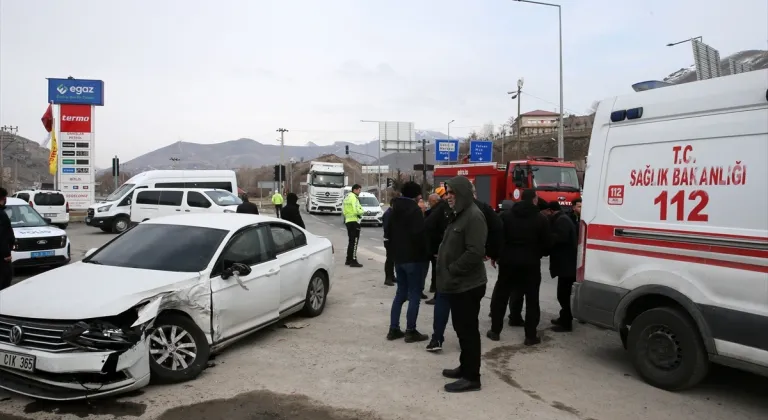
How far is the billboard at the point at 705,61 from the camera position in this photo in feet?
23.7

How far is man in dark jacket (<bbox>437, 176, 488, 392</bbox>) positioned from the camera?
470cm

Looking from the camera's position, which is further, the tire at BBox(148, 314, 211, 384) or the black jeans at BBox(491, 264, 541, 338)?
the black jeans at BBox(491, 264, 541, 338)

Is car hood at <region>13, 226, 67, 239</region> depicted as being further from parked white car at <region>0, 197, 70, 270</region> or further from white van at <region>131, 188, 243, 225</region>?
A: white van at <region>131, 188, 243, 225</region>

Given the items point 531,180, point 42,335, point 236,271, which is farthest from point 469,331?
point 531,180

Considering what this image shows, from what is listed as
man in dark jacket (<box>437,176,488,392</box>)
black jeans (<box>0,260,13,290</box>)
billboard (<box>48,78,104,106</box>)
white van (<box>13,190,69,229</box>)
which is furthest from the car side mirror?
billboard (<box>48,78,104,106</box>)

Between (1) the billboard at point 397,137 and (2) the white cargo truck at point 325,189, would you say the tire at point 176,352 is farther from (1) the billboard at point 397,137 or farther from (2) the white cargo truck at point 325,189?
(1) the billboard at point 397,137

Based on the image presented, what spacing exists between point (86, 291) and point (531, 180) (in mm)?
14664

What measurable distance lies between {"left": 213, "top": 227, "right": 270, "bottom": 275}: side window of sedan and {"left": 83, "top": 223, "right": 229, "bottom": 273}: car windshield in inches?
5.2

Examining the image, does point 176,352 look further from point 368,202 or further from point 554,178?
point 368,202

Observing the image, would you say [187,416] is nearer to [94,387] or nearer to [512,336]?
[94,387]

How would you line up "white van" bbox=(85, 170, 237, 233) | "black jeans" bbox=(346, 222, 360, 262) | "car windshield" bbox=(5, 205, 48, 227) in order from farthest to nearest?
"white van" bbox=(85, 170, 237, 233) → "black jeans" bbox=(346, 222, 360, 262) → "car windshield" bbox=(5, 205, 48, 227)

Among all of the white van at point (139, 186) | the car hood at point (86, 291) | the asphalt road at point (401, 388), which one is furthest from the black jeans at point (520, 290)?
the white van at point (139, 186)

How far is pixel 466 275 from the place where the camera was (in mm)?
4785

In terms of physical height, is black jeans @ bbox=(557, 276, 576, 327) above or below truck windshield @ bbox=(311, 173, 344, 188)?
below
